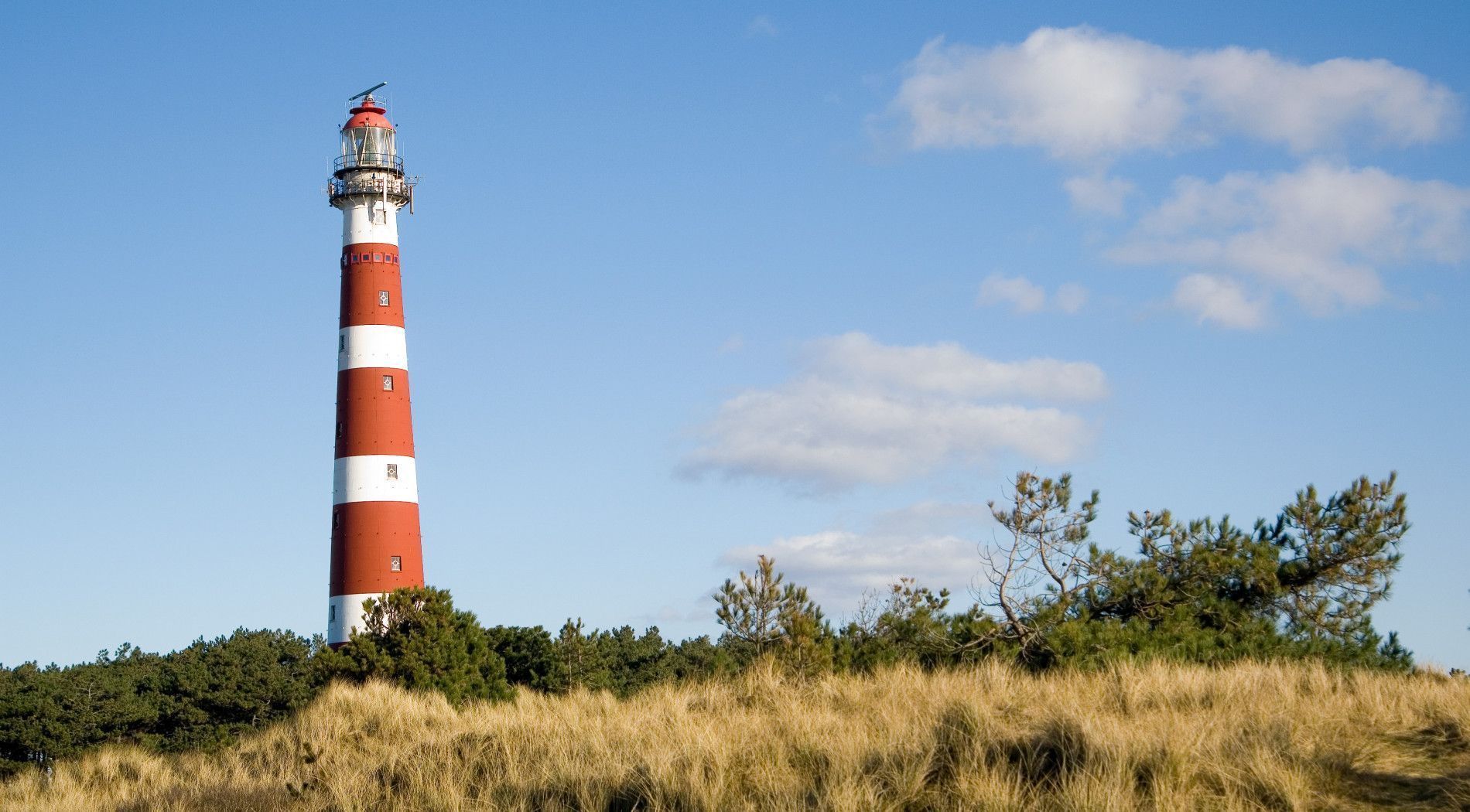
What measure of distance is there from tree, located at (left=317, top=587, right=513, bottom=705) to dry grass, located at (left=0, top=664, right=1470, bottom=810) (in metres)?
14.9

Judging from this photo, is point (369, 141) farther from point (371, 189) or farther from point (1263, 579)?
point (1263, 579)

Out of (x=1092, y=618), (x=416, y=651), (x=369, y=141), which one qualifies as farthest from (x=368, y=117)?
(x=1092, y=618)

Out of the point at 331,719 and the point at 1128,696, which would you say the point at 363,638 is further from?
the point at 1128,696

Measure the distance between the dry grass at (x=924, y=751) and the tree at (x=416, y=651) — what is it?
14887mm

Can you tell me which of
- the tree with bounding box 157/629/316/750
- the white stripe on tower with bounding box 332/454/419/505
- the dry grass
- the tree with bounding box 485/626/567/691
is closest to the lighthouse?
the white stripe on tower with bounding box 332/454/419/505

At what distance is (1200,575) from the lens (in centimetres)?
2375

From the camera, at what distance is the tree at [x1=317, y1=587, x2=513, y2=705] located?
33938mm

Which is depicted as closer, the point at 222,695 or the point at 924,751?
the point at 924,751

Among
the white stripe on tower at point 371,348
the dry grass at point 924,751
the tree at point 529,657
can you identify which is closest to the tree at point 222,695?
the tree at point 529,657

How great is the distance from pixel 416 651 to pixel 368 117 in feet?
68.6

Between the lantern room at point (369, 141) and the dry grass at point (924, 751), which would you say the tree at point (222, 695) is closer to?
the lantern room at point (369, 141)

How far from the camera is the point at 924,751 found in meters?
11.4

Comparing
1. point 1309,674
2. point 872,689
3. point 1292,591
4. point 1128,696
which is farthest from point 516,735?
point 1292,591

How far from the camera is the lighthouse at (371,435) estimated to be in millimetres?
Result: 41312
